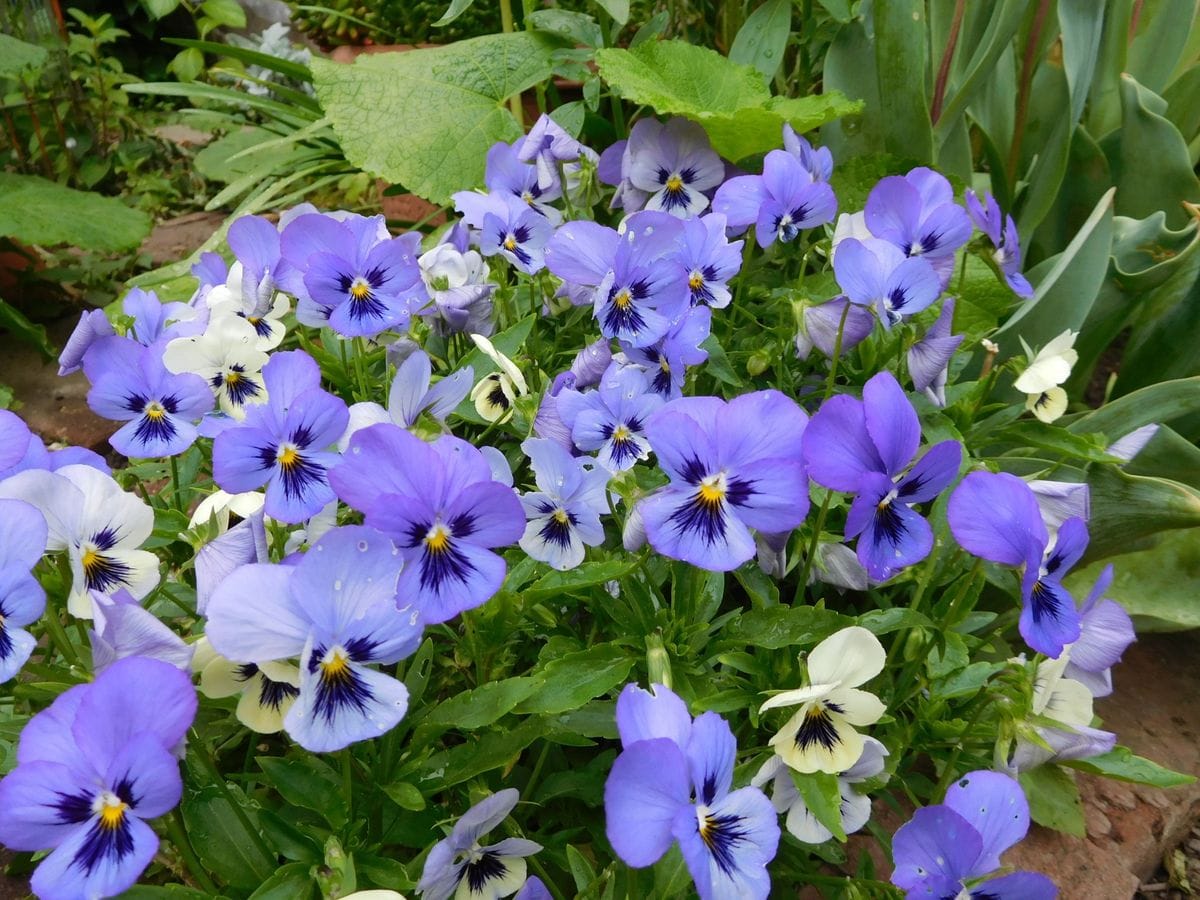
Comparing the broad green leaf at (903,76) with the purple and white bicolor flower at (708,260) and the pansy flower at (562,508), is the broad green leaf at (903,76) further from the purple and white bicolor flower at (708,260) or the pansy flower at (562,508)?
the pansy flower at (562,508)

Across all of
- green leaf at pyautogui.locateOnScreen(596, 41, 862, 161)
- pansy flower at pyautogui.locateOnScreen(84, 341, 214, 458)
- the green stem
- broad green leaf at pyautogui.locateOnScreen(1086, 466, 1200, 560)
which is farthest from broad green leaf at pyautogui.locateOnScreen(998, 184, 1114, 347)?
the green stem

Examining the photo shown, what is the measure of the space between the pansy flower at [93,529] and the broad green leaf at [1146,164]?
59.9 inches

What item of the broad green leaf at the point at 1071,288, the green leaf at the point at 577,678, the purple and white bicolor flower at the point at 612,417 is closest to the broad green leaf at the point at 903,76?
the broad green leaf at the point at 1071,288

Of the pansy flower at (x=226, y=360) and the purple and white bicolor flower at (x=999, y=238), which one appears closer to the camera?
the pansy flower at (x=226, y=360)

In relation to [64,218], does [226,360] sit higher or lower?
higher

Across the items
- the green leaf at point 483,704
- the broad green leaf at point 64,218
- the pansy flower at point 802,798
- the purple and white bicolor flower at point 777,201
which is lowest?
the broad green leaf at point 64,218

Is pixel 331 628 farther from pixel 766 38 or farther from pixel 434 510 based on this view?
pixel 766 38

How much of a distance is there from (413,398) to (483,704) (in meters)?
0.27

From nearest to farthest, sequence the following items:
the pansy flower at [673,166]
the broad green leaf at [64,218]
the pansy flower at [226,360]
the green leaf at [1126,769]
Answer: the green leaf at [1126,769]
the pansy flower at [226,360]
the pansy flower at [673,166]
the broad green leaf at [64,218]

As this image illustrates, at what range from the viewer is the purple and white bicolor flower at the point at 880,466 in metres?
0.68

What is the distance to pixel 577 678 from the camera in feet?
2.55

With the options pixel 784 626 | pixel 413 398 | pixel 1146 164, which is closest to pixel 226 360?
pixel 413 398

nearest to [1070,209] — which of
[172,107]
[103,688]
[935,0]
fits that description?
[935,0]

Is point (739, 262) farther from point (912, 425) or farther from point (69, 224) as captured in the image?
point (69, 224)
